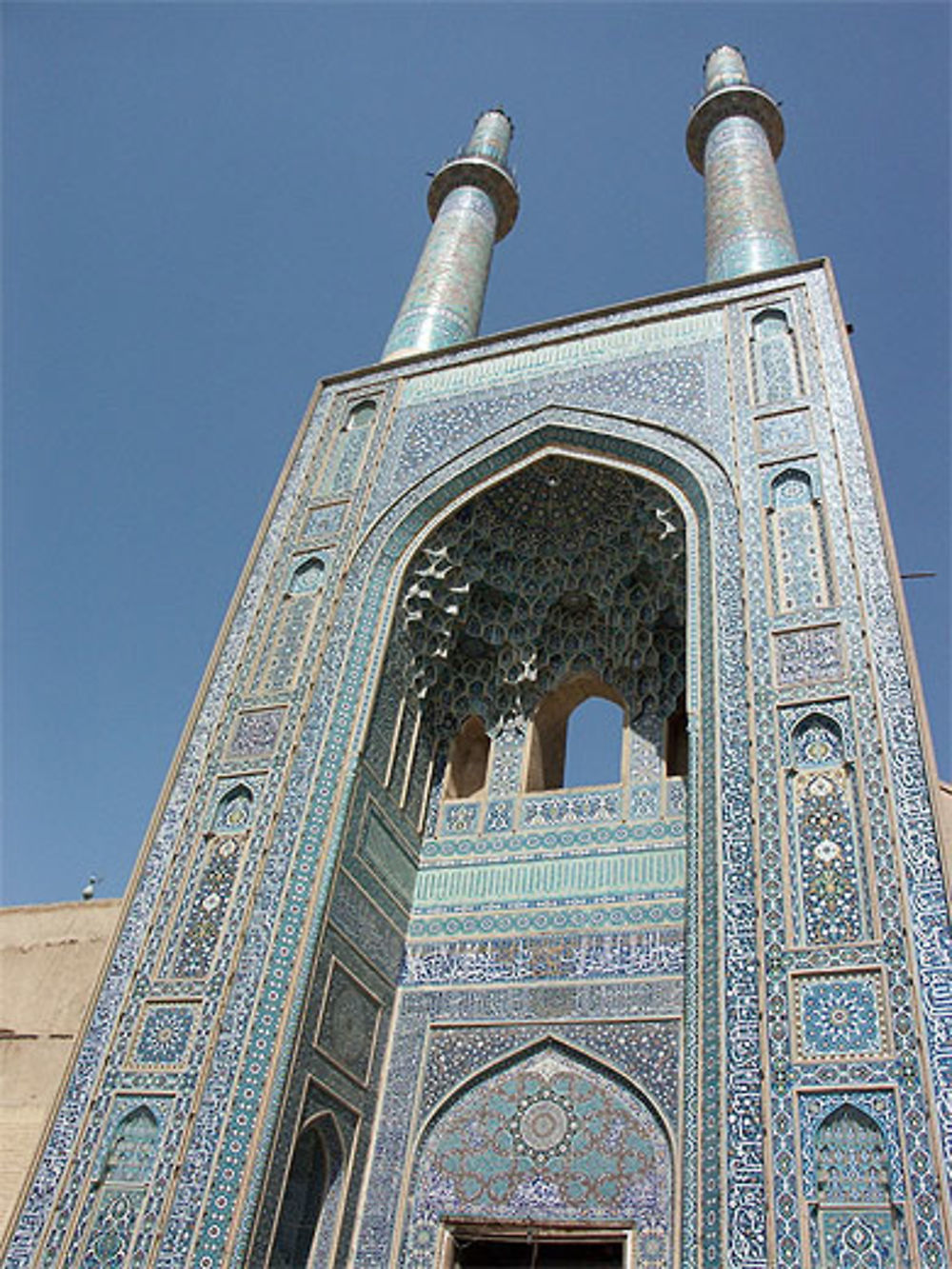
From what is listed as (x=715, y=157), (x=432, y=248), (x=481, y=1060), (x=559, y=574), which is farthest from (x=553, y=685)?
(x=715, y=157)

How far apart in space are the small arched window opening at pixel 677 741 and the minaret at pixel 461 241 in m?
4.08

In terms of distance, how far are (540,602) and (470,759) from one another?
49.5 inches

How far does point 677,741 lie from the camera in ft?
23.3

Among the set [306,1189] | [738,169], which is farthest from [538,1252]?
[738,169]

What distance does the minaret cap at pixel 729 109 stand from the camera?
11.6 metres

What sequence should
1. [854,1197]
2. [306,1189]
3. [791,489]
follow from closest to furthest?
[854,1197], [306,1189], [791,489]

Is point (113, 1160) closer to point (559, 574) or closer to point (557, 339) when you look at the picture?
point (559, 574)

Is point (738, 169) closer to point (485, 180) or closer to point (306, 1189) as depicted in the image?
point (485, 180)

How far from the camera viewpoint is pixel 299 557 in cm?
731

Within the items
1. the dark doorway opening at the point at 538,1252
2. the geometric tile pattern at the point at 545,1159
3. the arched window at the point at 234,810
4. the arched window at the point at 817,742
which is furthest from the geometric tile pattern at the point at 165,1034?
the arched window at the point at 817,742

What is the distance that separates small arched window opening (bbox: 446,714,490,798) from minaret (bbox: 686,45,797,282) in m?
4.12

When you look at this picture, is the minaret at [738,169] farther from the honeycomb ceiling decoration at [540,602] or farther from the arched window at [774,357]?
the honeycomb ceiling decoration at [540,602]

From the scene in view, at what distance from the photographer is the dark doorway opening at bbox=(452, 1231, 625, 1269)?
5.05 meters

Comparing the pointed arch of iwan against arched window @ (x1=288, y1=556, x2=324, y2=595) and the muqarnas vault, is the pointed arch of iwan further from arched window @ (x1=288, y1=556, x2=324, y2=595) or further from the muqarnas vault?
arched window @ (x1=288, y1=556, x2=324, y2=595)
